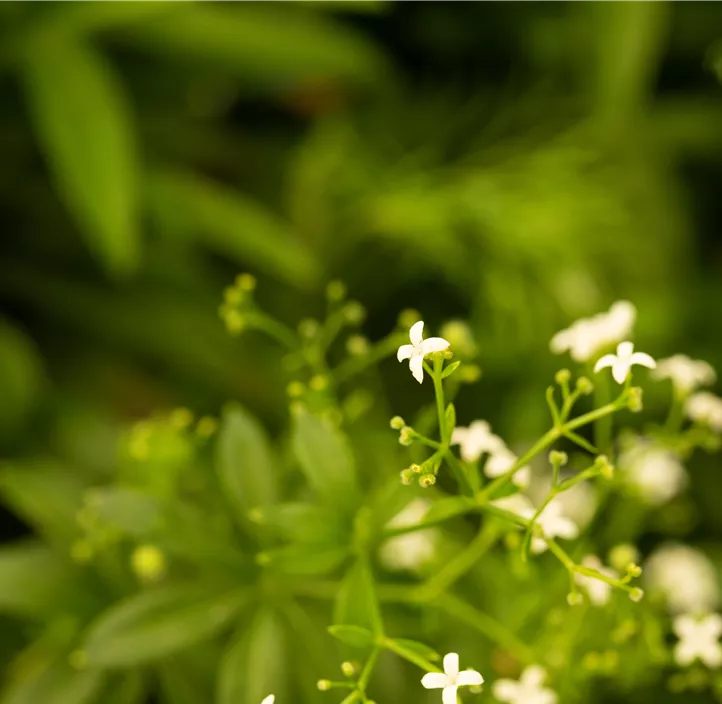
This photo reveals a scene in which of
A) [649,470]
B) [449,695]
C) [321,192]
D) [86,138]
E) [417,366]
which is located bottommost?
[449,695]

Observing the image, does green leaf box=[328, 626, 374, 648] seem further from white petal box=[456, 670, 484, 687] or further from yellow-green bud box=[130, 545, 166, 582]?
yellow-green bud box=[130, 545, 166, 582]

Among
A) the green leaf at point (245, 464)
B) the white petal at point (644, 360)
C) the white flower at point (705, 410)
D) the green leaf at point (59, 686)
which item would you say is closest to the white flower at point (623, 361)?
the white petal at point (644, 360)

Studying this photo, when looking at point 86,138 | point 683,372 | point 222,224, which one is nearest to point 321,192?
point 222,224

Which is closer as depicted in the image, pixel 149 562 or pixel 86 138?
pixel 149 562

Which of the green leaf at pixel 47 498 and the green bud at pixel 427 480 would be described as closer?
the green bud at pixel 427 480

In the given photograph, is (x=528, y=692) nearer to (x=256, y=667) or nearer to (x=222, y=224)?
(x=256, y=667)

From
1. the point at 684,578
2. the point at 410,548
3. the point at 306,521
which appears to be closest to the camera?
the point at 306,521

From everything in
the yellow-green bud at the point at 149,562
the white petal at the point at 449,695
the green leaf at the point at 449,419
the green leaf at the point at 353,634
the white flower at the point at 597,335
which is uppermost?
the white flower at the point at 597,335

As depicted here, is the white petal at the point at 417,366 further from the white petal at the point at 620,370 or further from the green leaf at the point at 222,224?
the green leaf at the point at 222,224

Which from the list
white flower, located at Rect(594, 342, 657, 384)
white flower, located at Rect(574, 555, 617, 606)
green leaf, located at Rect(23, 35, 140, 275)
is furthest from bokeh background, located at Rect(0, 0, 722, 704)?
white flower, located at Rect(594, 342, 657, 384)
